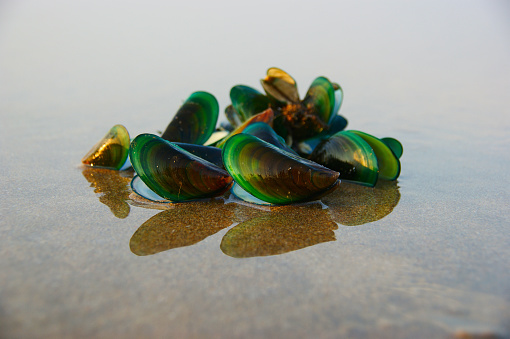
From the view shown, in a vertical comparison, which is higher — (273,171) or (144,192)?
(273,171)

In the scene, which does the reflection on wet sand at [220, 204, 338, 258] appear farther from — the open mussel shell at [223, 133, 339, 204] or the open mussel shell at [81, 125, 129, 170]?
the open mussel shell at [81, 125, 129, 170]

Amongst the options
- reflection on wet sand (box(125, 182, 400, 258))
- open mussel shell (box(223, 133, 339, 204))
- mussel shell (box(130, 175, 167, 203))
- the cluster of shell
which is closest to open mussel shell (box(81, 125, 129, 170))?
the cluster of shell

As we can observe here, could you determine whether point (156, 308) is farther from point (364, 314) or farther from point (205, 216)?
point (205, 216)

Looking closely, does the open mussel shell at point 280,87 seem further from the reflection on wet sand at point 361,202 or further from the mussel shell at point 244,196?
the mussel shell at point 244,196

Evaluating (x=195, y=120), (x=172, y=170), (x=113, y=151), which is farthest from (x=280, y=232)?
(x=113, y=151)

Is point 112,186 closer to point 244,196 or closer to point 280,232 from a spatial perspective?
point 244,196

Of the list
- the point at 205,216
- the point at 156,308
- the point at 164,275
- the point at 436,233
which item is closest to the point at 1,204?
the point at 205,216

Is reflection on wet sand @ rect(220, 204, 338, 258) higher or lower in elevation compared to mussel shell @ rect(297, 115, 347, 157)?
lower
